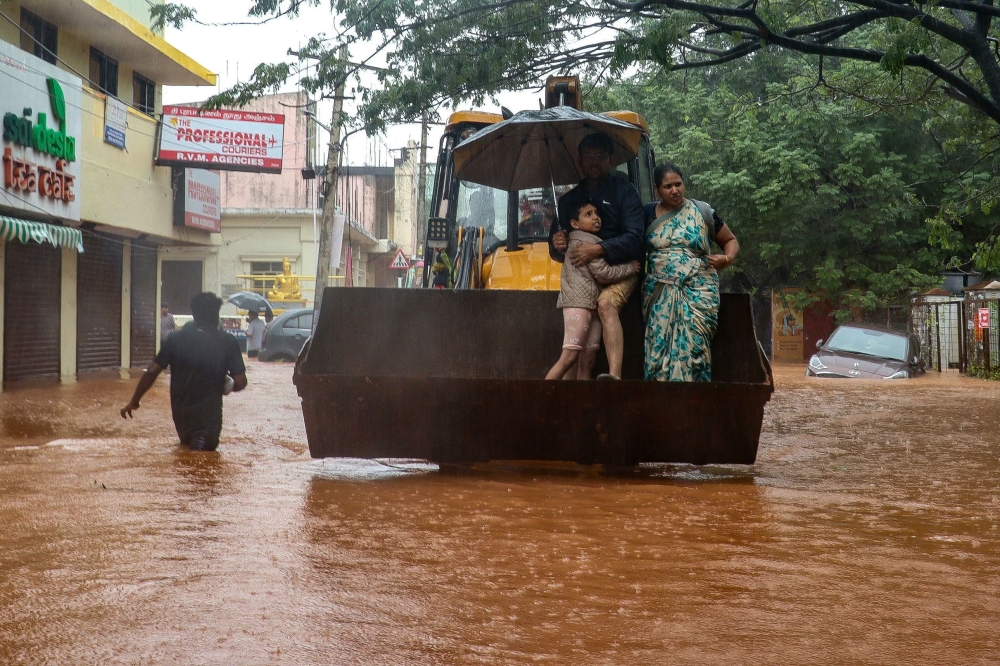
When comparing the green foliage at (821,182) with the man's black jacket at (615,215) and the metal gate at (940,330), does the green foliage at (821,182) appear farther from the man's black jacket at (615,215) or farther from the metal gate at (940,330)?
the man's black jacket at (615,215)

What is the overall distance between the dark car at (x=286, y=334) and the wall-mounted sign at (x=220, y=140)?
5.51m

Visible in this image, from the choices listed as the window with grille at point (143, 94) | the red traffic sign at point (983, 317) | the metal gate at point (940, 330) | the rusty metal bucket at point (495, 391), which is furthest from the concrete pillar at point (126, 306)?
the metal gate at point (940, 330)

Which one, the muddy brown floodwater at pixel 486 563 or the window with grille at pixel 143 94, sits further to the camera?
the window with grille at pixel 143 94

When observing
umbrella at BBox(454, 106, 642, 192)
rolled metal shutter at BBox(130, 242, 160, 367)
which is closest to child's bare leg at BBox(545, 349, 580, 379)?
umbrella at BBox(454, 106, 642, 192)

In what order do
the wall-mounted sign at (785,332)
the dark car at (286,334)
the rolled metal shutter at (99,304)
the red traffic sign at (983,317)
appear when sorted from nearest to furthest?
1. the rolled metal shutter at (99,304)
2. the red traffic sign at (983,317)
3. the dark car at (286,334)
4. the wall-mounted sign at (785,332)

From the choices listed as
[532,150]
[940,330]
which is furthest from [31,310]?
[940,330]

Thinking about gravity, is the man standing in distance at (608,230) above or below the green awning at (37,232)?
below

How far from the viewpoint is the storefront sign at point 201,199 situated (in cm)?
2461

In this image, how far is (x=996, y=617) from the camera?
3785mm

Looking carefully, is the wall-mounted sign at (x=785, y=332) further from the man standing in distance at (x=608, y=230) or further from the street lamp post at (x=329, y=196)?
the man standing in distance at (x=608, y=230)

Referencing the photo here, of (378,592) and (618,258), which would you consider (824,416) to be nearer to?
(618,258)

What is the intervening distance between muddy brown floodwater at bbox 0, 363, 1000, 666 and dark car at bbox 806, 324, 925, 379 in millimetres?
14084

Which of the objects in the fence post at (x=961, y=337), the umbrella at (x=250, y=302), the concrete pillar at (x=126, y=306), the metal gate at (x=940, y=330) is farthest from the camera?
the umbrella at (x=250, y=302)

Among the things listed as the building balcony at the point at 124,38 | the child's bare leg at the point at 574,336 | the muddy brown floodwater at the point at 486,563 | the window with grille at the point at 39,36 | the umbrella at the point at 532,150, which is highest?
the building balcony at the point at 124,38
